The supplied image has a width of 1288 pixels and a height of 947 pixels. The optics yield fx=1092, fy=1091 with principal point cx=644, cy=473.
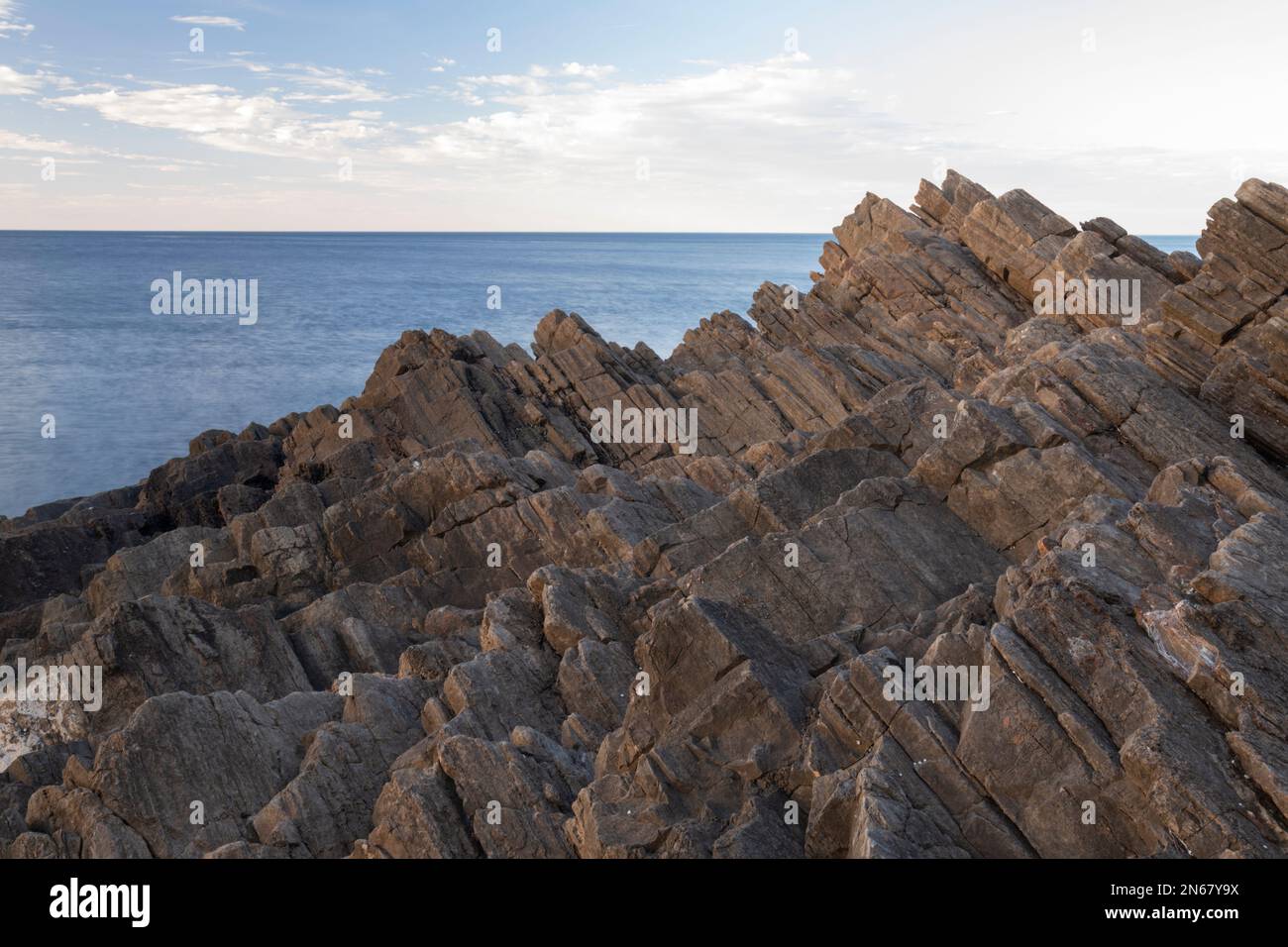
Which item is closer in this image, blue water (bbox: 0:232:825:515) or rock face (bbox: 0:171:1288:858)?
rock face (bbox: 0:171:1288:858)

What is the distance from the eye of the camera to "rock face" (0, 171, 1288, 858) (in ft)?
59.7

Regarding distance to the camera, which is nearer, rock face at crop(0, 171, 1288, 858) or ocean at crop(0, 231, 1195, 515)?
rock face at crop(0, 171, 1288, 858)

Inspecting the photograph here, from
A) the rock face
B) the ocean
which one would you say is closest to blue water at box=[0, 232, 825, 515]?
the ocean

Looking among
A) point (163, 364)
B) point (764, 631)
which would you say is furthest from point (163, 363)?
point (764, 631)

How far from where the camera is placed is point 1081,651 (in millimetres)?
18938

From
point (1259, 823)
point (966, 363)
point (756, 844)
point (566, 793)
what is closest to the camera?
point (1259, 823)

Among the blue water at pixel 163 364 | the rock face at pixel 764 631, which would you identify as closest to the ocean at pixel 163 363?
the blue water at pixel 163 364

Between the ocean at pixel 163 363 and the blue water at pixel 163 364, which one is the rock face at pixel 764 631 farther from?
the blue water at pixel 163 364

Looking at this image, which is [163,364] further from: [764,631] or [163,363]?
[764,631]

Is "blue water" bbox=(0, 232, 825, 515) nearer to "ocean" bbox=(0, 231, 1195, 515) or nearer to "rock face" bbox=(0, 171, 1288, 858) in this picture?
"ocean" bbox=(0, 231, 1195, 515)

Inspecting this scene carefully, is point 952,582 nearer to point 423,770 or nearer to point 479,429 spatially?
point 423,770

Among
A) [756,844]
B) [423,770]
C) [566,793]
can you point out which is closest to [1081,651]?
[756,844]

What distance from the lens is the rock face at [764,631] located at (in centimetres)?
1820

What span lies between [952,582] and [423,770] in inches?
539
